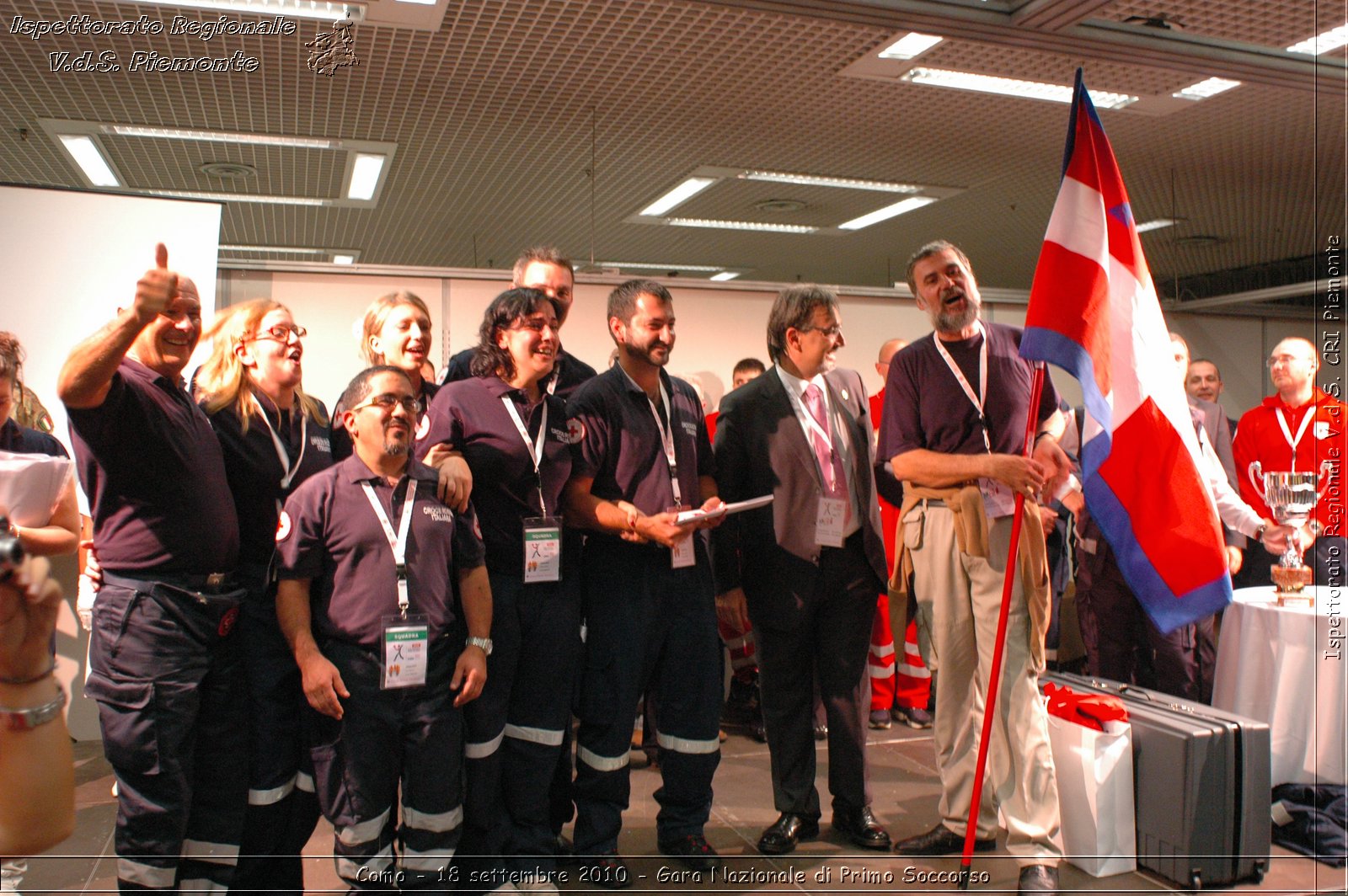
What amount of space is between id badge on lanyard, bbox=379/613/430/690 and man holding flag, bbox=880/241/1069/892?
1559 mm

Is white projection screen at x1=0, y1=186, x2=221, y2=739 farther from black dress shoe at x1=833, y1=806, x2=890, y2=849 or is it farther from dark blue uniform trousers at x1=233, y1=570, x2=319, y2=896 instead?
black dress shoe at x1=833, y1=806, x2=890, y2=849

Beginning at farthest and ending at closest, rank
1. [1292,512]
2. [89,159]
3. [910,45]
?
[89,159] < [910,45] < [1292,512]

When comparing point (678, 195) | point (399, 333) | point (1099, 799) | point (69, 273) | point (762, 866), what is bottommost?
point (762, 866)

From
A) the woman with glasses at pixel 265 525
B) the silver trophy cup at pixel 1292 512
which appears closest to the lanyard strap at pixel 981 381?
the silver trophy cup at pixel 1292 512

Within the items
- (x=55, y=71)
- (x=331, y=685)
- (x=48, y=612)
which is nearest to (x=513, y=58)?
(x=55, y=71)

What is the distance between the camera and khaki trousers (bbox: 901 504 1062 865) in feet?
9.33

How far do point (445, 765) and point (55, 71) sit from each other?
455cm

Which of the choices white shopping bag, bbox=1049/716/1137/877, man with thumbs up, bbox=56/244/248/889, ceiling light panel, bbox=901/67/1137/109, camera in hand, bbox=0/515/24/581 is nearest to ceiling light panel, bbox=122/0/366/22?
man with thumbs up, bbox=56/244/248/889

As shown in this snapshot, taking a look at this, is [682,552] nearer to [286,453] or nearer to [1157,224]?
[286,453]

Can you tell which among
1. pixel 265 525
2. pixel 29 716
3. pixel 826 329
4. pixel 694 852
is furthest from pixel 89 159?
pixel 29 716

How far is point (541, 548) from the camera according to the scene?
275 cm

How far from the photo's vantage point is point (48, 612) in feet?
3.12

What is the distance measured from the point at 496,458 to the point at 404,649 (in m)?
0.63

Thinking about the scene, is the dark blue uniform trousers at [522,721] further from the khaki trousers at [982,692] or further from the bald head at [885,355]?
the bald head at [885,355]
